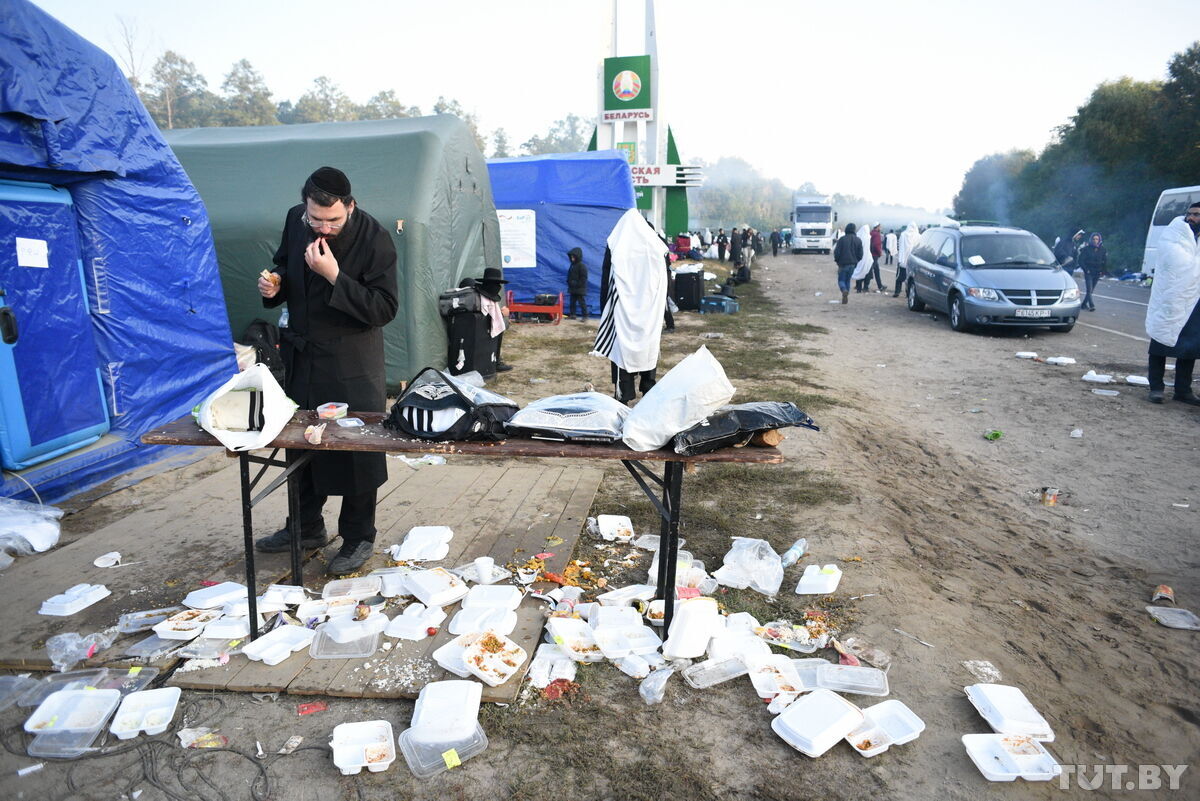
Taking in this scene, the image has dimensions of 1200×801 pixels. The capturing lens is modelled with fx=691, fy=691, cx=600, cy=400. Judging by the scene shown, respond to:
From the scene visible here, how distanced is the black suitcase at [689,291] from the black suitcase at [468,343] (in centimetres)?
760

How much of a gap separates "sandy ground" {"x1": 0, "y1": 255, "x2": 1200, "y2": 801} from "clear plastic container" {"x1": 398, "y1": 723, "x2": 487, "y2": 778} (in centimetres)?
4

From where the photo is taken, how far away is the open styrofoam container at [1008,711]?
2562 mm

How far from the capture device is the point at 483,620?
3234 millimetres

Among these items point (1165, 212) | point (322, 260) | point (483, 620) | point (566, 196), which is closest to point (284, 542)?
point (483, 620)

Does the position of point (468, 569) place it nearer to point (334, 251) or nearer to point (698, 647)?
point (698, 647)

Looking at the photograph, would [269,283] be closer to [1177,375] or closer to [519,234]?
[1177,375]

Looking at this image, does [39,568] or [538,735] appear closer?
[538,735]

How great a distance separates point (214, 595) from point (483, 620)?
136cm

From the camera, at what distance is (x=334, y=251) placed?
346 cm

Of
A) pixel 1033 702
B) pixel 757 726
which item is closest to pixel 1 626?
pixel 757 726

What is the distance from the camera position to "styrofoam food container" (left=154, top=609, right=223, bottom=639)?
10.2ft

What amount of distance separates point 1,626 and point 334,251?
2352 millimetres

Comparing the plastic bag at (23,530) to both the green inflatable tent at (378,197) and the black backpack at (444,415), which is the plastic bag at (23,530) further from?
the green inflatable tent at (378,197)

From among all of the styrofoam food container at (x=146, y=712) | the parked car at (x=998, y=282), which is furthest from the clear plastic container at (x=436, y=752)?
the parked car at (x=998, y=282)
